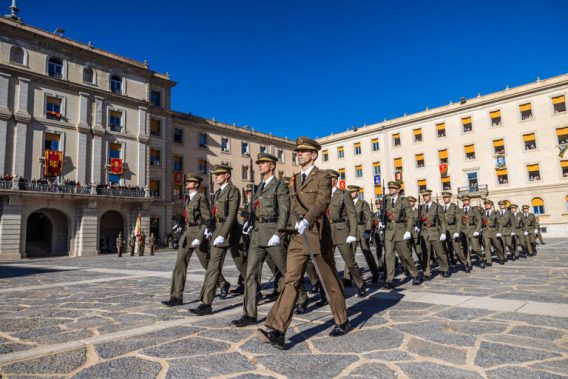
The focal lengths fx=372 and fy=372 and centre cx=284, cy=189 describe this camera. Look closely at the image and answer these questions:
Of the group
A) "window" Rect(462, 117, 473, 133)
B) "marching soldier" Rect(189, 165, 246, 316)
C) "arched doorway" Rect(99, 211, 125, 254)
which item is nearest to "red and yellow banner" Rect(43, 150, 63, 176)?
"arched doorway" Rect(99, 211, 125, 254)

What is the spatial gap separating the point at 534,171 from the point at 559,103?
20.7 ft

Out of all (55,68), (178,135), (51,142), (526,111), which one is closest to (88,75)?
(55,68)

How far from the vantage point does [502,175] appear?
1421 inches

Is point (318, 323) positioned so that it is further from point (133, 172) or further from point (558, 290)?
point (133, 172)

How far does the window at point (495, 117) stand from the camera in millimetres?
36625

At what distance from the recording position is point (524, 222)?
47.6ft

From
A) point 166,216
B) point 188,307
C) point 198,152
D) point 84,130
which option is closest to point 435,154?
point 198,152

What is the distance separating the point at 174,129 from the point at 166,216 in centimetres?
889

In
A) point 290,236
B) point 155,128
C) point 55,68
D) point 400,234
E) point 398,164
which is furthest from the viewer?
point 398,164

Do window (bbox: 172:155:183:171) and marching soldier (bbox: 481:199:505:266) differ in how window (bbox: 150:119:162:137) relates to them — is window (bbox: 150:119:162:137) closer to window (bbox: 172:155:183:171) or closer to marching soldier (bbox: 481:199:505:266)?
window (bbox: 172:155:183:171)

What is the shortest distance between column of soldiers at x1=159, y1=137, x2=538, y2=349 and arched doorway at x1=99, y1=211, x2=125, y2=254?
25.5 meters

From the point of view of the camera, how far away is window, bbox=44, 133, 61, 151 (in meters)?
26.1

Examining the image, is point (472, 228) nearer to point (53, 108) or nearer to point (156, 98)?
point (53, 108)

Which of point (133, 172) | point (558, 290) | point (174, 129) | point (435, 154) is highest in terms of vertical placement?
point (174, 129)
